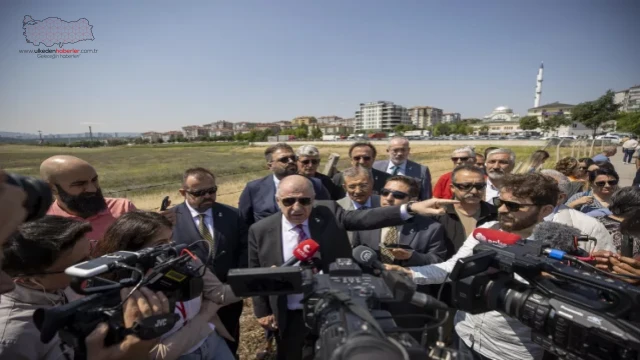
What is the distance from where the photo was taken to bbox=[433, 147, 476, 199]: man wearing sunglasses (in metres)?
5.13

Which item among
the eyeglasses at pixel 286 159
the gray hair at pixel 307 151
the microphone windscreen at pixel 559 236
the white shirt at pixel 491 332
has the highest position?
the gray hair at pixel 307 151

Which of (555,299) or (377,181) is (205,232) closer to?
(377,181)

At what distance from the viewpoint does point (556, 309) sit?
1.30 m

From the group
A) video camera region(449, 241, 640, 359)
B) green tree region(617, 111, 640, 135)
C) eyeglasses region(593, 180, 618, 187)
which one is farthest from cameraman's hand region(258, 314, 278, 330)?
green tree region(617, 111, 640, 135)

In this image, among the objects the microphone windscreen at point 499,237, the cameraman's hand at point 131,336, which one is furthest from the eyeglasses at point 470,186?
the cameraman's hand at point 131,336

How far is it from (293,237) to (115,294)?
1648 millimetres

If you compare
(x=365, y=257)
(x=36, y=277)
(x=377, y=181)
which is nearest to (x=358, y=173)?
(x=377, y=181)

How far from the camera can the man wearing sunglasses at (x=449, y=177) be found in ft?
16.8

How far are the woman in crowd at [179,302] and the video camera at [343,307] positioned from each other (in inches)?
40.4

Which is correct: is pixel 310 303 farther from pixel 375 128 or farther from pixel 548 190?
pixel 375 128

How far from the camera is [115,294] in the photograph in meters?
1.42

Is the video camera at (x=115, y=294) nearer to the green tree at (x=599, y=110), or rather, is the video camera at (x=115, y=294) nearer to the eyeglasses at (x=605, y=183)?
the eyeglasses at (x=605, y=183)

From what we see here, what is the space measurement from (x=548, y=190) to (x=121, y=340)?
9.51ft

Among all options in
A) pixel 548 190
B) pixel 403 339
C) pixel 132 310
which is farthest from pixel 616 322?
pixel 132 310
